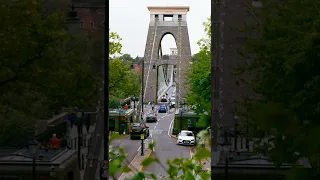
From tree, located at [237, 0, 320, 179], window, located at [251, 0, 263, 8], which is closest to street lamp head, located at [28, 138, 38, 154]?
tree, located at [237, 0, 320, 179]

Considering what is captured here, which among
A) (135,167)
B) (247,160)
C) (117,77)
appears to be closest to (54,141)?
(247,160)

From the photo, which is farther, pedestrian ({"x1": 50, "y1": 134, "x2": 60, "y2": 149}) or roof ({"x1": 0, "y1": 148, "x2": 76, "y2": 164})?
pedestrian ({"x1": 50, "y1": 134, "x2": 60, "y2": 149})

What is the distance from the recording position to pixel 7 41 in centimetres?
673

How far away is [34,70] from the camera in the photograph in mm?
6766

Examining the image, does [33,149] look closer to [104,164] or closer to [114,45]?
[104,164]

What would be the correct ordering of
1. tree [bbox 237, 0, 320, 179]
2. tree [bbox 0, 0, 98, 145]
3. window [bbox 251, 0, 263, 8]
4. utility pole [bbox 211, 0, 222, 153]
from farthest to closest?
tree [bbox 0, 0, 98, 145] < utility pole [bbox 211, 0, 222, 153] < window [bbox 251, 0, 263, 8] < tree [bbox 237, 0, 320, 179]

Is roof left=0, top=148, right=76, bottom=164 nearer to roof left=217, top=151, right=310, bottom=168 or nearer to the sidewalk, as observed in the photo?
the sidewalk

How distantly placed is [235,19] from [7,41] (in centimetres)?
314

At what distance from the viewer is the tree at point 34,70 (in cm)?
668

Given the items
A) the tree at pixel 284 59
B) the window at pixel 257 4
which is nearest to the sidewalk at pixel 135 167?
the tree at pixel 284 59

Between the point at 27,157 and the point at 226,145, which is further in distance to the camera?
the point at 27,157

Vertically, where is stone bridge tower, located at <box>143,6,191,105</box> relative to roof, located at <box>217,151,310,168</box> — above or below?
above

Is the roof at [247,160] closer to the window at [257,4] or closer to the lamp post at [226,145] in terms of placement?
the lamp post at [226,145]

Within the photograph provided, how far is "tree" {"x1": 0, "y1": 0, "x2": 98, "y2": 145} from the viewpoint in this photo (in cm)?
668
